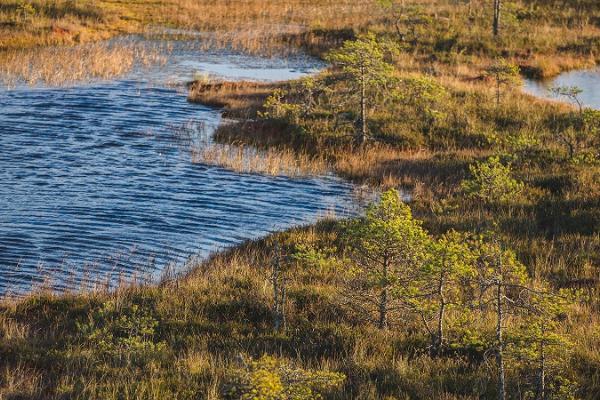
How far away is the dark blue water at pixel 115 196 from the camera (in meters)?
16.9

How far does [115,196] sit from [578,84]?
2428 centimetres

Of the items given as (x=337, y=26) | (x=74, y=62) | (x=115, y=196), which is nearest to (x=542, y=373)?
(x=115, y=196)

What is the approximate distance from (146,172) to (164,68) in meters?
17.4

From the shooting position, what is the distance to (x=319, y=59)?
148 ft

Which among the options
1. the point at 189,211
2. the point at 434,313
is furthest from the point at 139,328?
the point at 189,211

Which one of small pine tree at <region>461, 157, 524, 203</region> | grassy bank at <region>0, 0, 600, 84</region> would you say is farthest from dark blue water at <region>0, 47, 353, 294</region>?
grassy bank at <region>0, 0, 600, 84</region>

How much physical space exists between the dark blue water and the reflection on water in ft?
47.5

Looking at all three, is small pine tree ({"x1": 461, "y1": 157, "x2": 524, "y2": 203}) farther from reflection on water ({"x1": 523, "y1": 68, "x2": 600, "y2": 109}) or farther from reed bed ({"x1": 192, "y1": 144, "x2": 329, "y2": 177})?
reflection on water ({"x1": 523, "y1": 68, "x2": 600, "y2": 109})

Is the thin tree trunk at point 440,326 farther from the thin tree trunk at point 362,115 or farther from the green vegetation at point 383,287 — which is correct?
the thin tree trunk at point 362,115

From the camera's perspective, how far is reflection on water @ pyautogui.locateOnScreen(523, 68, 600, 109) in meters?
33.9

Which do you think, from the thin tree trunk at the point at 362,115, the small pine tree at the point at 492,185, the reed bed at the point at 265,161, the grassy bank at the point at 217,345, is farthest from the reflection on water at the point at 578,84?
the grassy bank at the point at 217,345

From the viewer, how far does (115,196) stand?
2144 cm

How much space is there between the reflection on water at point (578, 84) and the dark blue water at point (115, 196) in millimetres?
14466

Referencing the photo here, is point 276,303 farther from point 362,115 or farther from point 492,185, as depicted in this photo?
point 362,115
